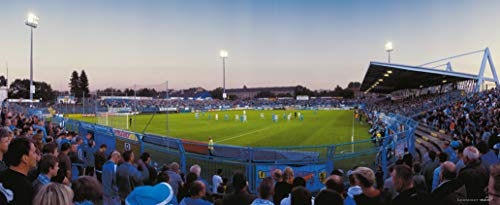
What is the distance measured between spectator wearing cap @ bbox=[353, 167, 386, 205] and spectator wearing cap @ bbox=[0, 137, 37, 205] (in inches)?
143

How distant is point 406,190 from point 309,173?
5.52 metres

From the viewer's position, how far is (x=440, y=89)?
49219 millimetres

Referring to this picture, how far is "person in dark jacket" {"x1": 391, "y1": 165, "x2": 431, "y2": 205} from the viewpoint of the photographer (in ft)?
10.5

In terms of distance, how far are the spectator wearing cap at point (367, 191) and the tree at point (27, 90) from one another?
125522mm

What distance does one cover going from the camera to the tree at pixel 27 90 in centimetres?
10625

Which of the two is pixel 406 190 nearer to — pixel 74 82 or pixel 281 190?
pixel 281 190

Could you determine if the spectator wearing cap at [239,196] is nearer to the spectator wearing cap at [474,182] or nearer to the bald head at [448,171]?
the bald head at [448,171]

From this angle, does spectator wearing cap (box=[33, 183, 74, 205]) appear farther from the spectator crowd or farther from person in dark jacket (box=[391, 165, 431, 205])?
person in dark jacket (box=[391, 165, 431, 205])

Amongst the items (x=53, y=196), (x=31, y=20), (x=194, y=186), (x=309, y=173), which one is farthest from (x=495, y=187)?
(x=31, y=20)

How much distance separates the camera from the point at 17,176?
296cm

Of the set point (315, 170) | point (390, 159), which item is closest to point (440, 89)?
point (390, 159)

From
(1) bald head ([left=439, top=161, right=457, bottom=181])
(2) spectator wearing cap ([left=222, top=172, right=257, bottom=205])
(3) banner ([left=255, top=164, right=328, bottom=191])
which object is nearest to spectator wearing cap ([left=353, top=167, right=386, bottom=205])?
(2) spectator wearing cap ([left=222, top=172, right=257, bottom=205])

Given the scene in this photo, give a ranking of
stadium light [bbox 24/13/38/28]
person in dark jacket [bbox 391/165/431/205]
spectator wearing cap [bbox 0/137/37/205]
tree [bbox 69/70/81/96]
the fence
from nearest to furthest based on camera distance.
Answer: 1. spectator wearing cap [bbox 0/137/37/205]
2. person in dark jacket [bbox 391/165/431/205]
3. the fence
4. stadium light [bbox 24/13/38/28]
5. tree [bbox 69/70/81/96]

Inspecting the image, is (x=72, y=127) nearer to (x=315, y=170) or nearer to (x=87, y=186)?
(x=315, y=170)
